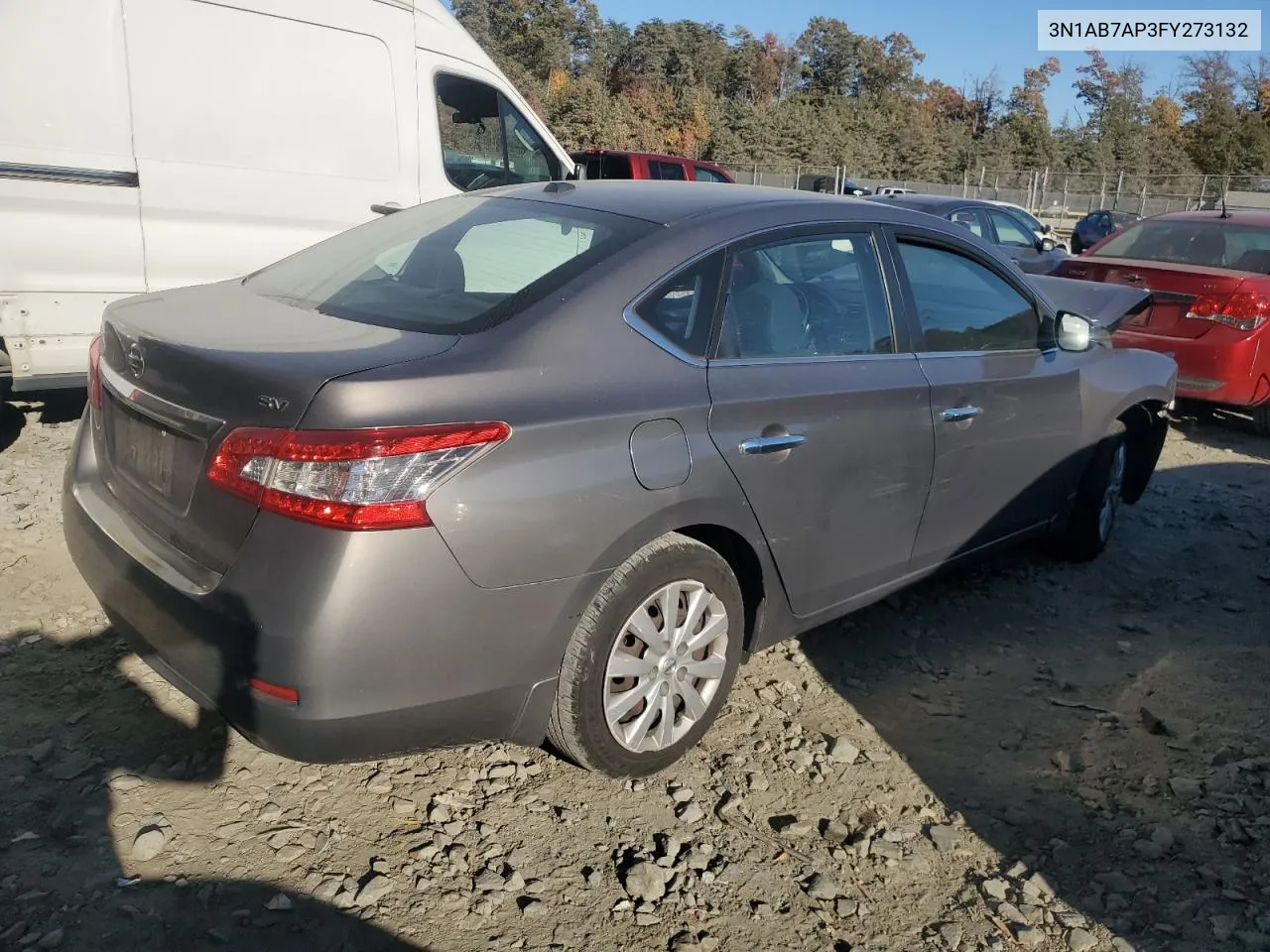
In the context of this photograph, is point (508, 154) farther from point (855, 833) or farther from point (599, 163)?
point (599, 163)

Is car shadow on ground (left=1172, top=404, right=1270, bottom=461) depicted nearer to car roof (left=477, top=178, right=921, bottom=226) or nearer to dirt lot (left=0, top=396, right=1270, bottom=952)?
dirt lot (left=0, top=396, right=1270, bottom=952)

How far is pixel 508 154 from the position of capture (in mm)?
6977

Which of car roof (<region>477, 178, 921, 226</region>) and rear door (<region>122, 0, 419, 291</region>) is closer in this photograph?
car roof (<region>477, 178, 921, 226</region>)

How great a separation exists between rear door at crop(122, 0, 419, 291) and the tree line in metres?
45.0

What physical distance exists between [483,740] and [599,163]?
13418 mm

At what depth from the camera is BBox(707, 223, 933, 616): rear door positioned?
9.91 ft

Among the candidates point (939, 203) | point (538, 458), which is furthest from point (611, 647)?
point (939, 203)

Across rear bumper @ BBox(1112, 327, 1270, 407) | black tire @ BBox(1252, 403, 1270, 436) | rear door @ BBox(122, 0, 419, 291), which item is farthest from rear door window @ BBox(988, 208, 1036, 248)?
rear door @ BBox(122, 0, 419, 291)

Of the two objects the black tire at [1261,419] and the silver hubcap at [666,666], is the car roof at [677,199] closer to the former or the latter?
the silver hubcap at [666,666]

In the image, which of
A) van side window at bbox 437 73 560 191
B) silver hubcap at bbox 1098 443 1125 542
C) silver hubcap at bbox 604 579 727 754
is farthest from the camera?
van side window at bbox 437 73 560 191

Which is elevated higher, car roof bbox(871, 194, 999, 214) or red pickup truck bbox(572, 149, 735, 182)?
red pickup truck bbox(572, 149, 735, 182)

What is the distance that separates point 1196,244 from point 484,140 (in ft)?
17.7

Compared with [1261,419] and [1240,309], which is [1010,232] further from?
[1240,309]

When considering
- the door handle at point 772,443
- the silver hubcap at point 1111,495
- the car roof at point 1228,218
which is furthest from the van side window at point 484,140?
the car roof at point 1228,218
